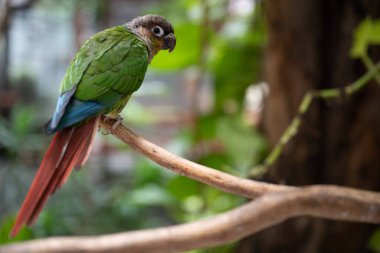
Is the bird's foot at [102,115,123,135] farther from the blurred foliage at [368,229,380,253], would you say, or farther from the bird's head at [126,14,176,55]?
the blurred foliage at [368,229,380,253]

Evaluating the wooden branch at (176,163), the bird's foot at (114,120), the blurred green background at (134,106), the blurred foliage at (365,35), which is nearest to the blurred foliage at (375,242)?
the blurred green background at (134,106)

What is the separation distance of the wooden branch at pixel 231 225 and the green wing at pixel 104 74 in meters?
0.15

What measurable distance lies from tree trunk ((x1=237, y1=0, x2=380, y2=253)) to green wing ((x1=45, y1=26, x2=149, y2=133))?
2.05ft

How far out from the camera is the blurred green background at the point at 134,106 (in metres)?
1.44

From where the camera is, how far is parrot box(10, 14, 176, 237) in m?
0.52

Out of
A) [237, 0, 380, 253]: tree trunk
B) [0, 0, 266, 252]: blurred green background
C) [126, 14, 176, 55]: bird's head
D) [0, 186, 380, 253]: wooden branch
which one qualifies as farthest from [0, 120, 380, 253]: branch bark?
[0, 0, 266, 252]: blurred green background

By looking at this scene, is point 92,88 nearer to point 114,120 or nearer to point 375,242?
point 114,120

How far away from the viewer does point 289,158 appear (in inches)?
50.0

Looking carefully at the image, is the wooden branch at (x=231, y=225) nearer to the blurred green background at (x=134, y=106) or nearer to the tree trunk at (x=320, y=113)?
the tree trunk at (x=320, y=113)

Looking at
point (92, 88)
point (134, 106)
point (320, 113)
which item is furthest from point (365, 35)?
point (134, 106)

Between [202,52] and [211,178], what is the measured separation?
86 centimetres

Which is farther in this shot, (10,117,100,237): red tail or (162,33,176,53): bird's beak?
(162,33,176,53): bird's beak

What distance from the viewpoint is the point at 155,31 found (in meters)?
0.61

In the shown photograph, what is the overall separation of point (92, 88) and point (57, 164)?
0.11m
